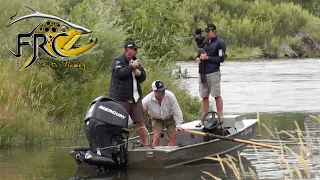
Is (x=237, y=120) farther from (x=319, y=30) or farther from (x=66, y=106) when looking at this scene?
(x=319, y=30)

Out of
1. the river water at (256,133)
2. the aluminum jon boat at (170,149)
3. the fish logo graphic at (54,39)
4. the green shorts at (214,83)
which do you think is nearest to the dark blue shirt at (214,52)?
the green shorts at (214,83)

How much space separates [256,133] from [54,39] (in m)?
4.82

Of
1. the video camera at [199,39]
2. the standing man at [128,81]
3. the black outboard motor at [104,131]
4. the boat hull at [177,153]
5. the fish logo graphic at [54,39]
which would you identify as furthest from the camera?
the fish logo graphic at [54,39]

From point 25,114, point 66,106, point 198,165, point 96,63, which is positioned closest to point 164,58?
point 96,63

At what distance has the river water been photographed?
1216 centimetres

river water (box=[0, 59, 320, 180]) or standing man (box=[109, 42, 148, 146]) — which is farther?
standing man (box=[109, 42, 148, 146])

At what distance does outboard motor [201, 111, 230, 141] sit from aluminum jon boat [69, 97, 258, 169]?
0.62 feet

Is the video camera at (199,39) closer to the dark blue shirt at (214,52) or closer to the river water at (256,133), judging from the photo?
the dark blue shirt at (214,52)

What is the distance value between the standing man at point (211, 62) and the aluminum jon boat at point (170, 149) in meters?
0.76

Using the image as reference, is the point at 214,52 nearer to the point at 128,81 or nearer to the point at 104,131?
the point at 128,81

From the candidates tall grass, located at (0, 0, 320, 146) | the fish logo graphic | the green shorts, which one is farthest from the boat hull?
the fish logo graphic

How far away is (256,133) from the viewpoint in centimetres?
1666

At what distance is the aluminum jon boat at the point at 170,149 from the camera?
39.1 ft

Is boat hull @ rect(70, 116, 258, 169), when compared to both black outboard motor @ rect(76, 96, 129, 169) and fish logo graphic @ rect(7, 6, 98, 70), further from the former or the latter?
fish logo graphic @ rect(7, 6, 98, 70)
